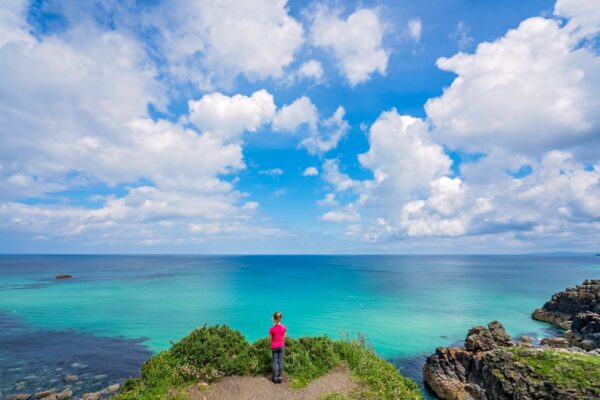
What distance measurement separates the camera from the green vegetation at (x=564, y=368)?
1421cm

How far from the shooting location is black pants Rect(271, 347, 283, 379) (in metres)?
14.1

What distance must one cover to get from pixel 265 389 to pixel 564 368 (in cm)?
1468

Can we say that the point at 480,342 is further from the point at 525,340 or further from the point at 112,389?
the point at 112,389

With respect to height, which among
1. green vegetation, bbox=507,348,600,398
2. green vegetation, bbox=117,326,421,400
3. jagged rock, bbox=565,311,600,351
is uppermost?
green vegetation, bbox=117,326,421,400

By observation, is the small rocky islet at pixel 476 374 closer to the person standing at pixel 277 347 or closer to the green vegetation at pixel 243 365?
the green vegetation at pixel 243 365

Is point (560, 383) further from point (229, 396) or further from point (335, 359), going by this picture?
point (229, 396)

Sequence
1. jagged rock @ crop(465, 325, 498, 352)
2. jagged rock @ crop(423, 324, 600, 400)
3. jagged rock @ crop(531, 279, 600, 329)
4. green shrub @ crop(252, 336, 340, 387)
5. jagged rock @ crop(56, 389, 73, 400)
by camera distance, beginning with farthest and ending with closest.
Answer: jagged rock @ crop(531, 279, 600, 329)
jagged rock @ crop(465, 325, 498, 352)
jagged rock @ crop(56, 389, 73, 400)
green shrub @ crop(252, 336, 340, 387)
jagged rock @ crop(423, 324, 600, 400)

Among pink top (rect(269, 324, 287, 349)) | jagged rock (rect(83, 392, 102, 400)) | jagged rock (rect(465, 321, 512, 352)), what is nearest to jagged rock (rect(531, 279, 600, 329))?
jagged rock (rect(465, 321, 512, 352))

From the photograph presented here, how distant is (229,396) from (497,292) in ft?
263

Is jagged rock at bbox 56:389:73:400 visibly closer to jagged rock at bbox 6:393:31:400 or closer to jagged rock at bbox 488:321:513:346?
jagged rock at bbox 6:393:31:400

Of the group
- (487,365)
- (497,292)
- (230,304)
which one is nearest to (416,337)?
(487,365)

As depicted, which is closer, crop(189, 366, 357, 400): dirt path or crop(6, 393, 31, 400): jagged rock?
crop(189, 366, 357, 400): dirt path

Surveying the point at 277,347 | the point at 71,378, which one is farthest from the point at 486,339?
the point at 71,378

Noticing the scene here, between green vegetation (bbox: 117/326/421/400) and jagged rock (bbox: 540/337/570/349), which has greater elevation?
green vegetation (bbox: 117/326/421/400)
